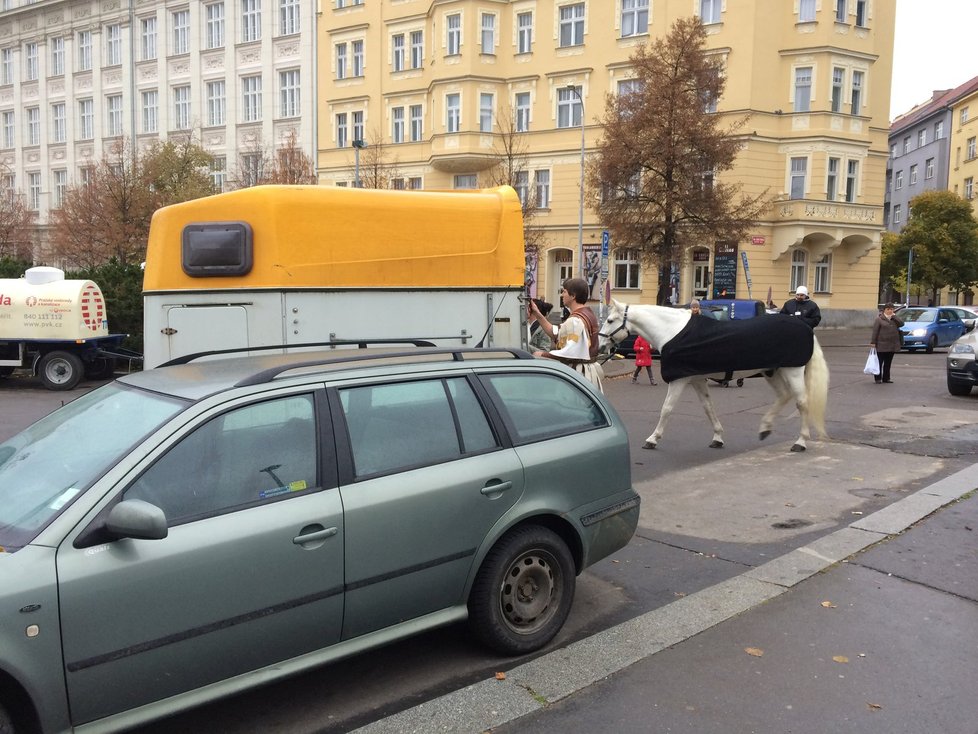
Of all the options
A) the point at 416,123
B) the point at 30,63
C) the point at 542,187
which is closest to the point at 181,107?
the point at 30,63

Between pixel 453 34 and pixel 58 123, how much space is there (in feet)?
107

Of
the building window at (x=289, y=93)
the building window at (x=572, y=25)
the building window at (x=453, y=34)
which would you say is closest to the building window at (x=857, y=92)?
the building window at (x=572, y=25)

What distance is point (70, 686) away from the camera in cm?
277

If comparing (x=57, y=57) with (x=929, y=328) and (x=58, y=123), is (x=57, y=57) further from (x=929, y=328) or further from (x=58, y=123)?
(x=929, y=328)

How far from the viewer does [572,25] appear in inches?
1490

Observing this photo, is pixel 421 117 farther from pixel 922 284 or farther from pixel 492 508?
pixel 492 508

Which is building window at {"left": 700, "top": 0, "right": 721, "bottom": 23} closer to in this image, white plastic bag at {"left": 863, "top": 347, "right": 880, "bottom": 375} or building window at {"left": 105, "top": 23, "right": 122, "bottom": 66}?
white plastic bag at {"left": 863, "top": 347, "right": 880, "bottom": 375}

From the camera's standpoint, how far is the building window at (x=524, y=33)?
127 ft

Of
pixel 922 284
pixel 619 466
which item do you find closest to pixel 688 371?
pixel 619 466

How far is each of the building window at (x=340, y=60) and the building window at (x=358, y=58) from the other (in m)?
0.66

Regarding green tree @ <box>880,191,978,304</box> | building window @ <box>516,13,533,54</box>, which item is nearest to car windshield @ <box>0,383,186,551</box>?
building window @ <box>516,13,533,54</box>

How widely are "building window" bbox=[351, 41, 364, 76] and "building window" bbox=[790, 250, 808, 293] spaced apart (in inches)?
959

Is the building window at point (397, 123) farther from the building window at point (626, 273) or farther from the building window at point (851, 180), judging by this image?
the building window at point (851, 180)

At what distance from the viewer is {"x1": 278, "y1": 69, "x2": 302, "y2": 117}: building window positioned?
44500 millimetres
